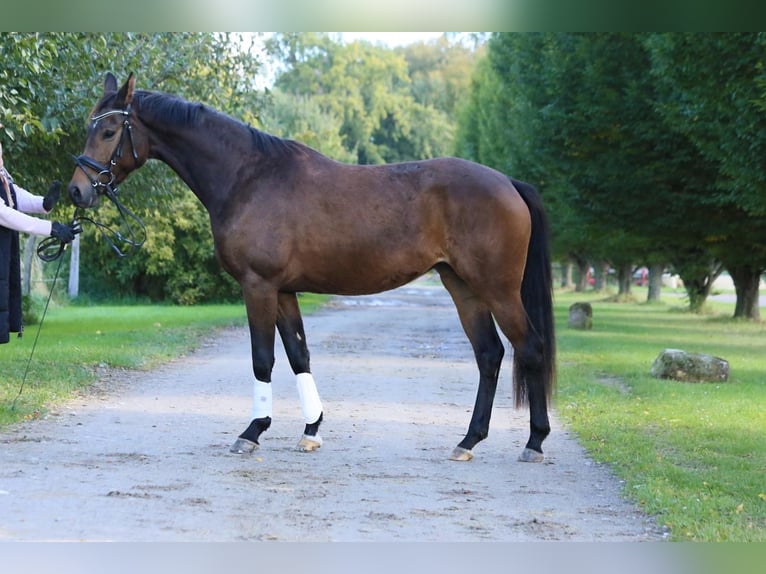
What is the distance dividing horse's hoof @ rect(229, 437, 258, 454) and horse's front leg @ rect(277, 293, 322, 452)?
0.46 m

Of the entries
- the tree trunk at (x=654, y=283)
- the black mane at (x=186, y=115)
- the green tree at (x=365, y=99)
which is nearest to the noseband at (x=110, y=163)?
the black mane at (x=186, y=115)

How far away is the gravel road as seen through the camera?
20.6 ft

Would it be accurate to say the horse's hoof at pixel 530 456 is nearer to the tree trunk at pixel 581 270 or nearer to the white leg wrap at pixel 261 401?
the white leg wrap at pixel 261 401

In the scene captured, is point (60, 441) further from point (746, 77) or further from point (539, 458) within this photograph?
point (746, 77)

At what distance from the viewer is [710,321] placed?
105ft

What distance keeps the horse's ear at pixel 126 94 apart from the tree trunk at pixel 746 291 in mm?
25202

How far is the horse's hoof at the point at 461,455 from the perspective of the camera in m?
8.63

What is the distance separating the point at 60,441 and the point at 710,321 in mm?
25761

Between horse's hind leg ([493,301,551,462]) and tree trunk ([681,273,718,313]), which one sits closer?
horse's hind leg ([493,301,551,462])

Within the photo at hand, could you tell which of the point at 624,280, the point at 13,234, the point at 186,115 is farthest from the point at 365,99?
the point at 13,234

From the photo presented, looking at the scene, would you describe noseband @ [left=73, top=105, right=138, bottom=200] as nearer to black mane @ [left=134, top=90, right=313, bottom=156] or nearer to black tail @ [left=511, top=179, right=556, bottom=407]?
black mane @ [left=134, top=90, right=313, bottom=156]

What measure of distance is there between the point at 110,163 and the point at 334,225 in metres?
1.80

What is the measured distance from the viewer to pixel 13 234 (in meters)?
8.55

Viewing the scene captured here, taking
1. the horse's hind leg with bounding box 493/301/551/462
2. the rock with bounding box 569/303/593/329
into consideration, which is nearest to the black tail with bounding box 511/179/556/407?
the horse's hind leg with bounding box 493/301/551/462
